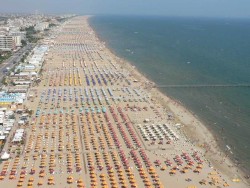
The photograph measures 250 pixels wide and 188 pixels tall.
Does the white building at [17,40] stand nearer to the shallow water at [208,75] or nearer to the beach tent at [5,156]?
the shallow water at [208,75]

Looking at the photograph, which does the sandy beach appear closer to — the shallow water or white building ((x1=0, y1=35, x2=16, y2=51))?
the shallow water

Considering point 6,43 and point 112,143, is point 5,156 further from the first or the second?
point 6,43

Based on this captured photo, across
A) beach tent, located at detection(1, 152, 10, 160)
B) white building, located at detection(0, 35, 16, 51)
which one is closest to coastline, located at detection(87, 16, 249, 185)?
beach tent, located at detection(1, 152, 10, 160)

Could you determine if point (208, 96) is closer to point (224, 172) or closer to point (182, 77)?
point (182, 77)

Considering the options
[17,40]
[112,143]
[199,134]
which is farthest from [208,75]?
[17,40]

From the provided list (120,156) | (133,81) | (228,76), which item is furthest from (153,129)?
(228,76)
